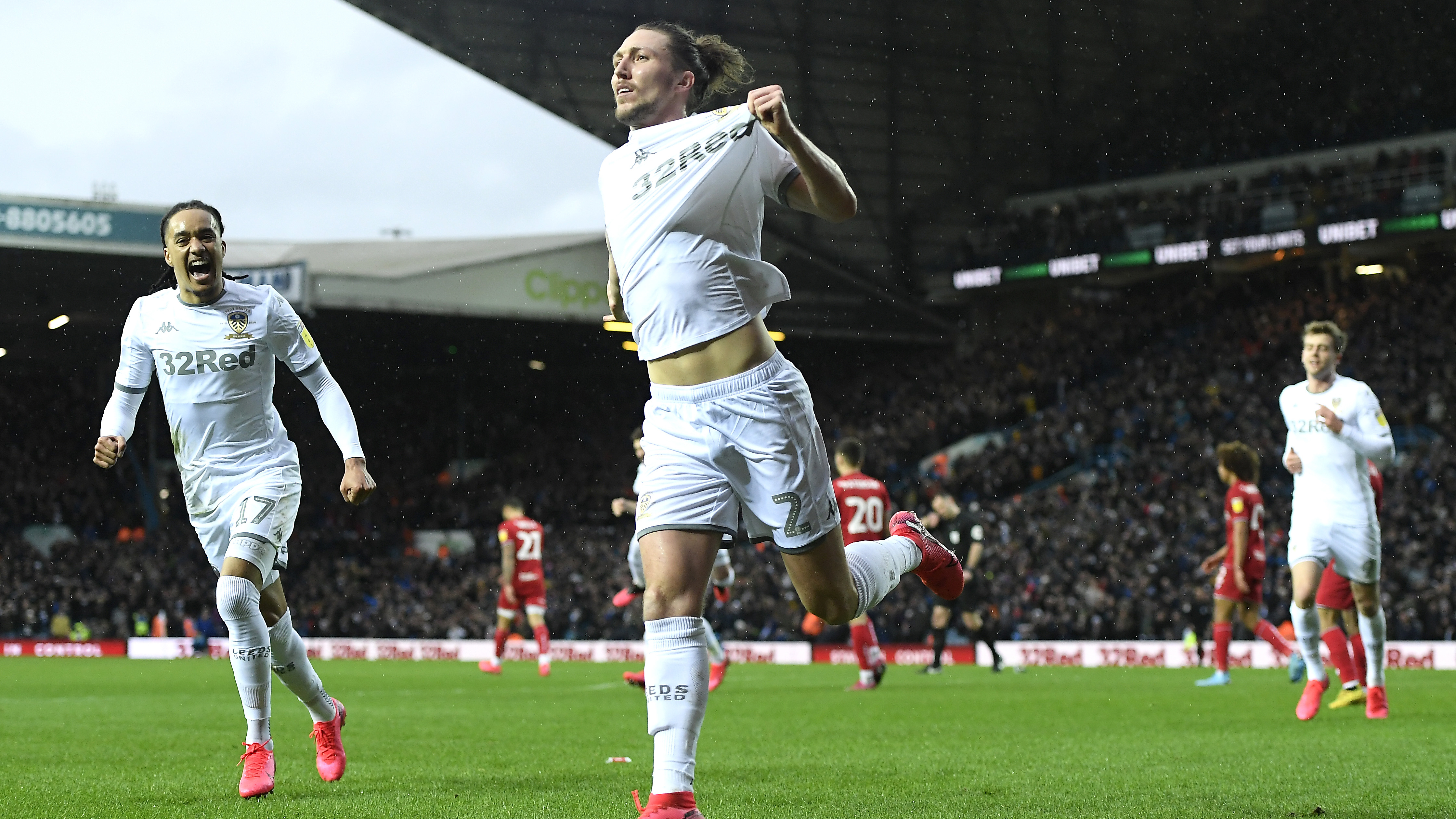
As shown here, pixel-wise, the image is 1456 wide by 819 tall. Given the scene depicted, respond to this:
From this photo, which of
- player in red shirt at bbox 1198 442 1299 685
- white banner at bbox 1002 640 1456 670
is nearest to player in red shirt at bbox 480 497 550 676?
white banner at bbox 1002 640 1456 670

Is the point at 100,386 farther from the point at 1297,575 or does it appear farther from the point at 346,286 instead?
the point at 1297,575

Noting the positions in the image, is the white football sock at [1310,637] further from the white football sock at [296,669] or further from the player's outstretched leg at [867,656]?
the white football sock at [296,669]

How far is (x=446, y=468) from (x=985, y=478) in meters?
17.2

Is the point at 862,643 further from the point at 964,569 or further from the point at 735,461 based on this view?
the point at 735,461

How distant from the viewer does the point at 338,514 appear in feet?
129

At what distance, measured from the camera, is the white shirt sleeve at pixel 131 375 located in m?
5.91

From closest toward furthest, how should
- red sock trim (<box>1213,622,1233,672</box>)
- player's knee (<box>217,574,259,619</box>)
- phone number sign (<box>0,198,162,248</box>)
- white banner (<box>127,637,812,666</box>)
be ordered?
player's knee (<box>217,574,259,619</box>) → red sock trim (<box>1213,622,1233,672</box>) → white banner (<box>127,637,812,666</box>) → phone number sign (<box>0,198,162,248</box>)

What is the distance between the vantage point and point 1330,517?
8.76 metres

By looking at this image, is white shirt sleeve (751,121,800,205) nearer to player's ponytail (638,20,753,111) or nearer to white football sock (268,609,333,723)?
player's ponytail (638,20,753,111)

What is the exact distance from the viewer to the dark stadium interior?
86.5ft

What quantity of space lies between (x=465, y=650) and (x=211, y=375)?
71.0ft

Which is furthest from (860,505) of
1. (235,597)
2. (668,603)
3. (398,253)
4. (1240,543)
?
(398,253)

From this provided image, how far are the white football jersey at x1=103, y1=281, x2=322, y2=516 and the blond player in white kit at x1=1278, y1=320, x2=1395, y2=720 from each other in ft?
19.0

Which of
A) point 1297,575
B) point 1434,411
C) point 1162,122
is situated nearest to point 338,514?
point 1162,122
